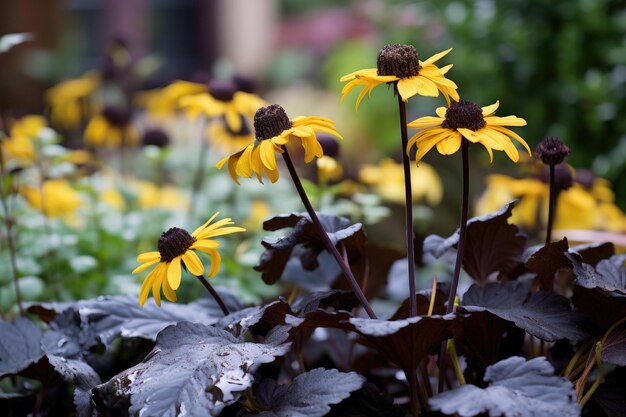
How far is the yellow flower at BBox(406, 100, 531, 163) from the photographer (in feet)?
2.45

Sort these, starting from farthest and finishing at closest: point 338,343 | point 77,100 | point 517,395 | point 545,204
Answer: point 77,100 → point 545,204 → point 338,343 → point 517,395

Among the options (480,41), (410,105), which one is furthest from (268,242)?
(410,105)

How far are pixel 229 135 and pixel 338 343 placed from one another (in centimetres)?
88

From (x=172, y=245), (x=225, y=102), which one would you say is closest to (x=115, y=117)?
(x=225, y=102)

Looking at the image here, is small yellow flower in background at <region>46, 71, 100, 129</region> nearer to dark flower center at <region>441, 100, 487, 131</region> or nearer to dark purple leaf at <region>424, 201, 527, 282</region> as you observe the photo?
dark purple leaf at <region>424, 201, 527, 282</region>

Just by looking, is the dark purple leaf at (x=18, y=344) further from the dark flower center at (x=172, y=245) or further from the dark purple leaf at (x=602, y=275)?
the dark purple leaf at (x=602, y=275)

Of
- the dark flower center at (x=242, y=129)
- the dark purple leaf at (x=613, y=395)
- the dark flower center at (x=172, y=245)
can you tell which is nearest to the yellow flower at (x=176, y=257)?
the dark flower center at (x=172, y=245)

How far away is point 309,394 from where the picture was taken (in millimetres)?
755

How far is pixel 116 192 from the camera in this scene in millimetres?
1980

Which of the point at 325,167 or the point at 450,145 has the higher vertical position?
the point at 450,145

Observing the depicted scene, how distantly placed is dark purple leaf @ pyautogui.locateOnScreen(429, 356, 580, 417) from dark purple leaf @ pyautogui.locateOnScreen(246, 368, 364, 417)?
0.09 metres

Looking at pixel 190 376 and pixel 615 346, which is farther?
pixel 615 346

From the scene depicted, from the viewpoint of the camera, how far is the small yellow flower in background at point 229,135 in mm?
1868

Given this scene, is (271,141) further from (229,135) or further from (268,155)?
(229,135)
